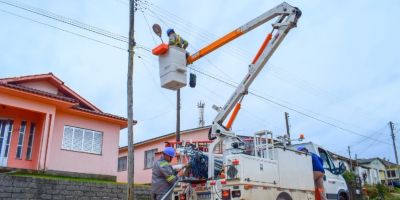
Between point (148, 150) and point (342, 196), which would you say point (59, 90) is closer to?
point (148, 150)

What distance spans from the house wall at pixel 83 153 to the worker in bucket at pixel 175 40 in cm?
955

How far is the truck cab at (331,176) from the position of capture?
11.2m

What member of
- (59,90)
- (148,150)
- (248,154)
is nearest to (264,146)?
(248,154)

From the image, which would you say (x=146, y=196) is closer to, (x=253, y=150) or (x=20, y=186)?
(x=20, y=186)

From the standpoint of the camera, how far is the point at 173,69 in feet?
29.9

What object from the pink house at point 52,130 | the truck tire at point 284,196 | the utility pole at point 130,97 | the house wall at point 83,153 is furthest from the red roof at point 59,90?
the truck tire at point 284,196

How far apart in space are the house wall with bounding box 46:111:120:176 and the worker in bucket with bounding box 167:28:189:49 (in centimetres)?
955

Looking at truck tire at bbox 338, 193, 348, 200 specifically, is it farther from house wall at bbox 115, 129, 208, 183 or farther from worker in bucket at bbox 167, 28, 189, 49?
house wall at bbox 115, 129, 208, 183

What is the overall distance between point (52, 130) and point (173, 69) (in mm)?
9787

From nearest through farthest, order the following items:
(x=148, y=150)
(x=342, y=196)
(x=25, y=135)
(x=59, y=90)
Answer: (x=342, y=196) < (x=25, y=135) < (x=59, y=90) < (x=148, y=150)

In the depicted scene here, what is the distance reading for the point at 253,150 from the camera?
9.17m

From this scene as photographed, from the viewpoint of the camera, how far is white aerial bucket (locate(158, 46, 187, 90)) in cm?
907

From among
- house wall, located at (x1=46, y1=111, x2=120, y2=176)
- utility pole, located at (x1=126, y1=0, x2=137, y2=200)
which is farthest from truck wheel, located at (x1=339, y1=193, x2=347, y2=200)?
house wall, located at (x1=46, y1=111, x2=120, y2=176)

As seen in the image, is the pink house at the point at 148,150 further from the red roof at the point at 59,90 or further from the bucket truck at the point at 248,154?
the bucket truck at the point at 248,154
